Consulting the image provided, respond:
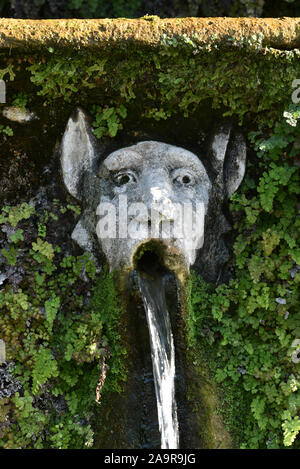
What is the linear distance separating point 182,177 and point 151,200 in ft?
1.02

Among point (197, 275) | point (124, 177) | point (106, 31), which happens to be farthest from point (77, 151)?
point (197, 275)

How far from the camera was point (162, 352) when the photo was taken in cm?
401

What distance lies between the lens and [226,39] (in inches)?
153

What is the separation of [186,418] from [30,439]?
2.79 feet

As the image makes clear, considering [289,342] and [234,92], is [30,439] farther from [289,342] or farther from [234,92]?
[234,92]

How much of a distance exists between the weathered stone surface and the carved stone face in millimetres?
626

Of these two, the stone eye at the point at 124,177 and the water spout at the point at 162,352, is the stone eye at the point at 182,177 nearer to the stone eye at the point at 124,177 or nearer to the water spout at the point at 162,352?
the stone eye at the point at 124,177

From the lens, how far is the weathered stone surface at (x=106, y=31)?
3.80m

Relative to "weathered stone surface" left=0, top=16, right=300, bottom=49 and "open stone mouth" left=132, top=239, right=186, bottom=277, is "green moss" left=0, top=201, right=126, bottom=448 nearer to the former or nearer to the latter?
"open stone mouth" left=132, top=239, right=186, bottom=277

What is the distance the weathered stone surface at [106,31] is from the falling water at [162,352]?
1.25 m

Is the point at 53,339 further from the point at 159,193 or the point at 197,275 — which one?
the point at 159,193

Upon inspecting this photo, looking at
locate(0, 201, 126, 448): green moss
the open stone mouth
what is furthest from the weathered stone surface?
the open stone mouth

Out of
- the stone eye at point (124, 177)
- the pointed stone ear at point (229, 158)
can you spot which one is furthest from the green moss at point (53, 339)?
the pointed stone ear at point (229, 158)
